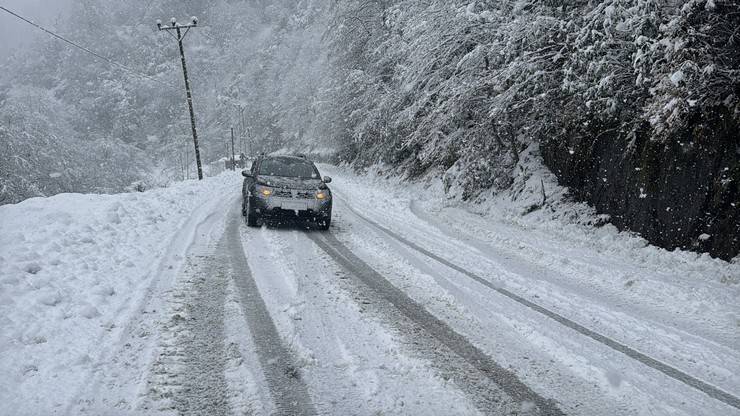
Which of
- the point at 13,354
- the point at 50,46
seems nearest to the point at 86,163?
the point at 13,354

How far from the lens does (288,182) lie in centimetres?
962

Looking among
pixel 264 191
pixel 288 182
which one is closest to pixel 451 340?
pixel 264 191

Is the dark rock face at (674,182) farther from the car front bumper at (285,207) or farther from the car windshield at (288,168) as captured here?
the car windshield at (288,168)

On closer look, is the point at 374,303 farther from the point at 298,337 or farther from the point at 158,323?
the point at 158,323

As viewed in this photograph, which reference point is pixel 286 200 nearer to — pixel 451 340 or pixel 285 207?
pixel 285 207

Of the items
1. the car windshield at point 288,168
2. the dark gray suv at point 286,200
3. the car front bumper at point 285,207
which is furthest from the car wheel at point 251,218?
the car windshield at point 288,168

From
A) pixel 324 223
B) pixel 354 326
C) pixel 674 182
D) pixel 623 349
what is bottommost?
pixel 623 349

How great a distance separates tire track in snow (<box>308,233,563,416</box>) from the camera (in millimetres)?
3046

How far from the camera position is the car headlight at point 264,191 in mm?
9227

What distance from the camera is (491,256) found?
7492 millimetres

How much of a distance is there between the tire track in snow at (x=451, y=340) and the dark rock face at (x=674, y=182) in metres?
5.07

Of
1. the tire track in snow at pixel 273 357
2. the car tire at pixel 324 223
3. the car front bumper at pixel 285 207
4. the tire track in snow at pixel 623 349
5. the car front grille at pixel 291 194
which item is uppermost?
the car front grille at pixel 291 194

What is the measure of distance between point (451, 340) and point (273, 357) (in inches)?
65.3

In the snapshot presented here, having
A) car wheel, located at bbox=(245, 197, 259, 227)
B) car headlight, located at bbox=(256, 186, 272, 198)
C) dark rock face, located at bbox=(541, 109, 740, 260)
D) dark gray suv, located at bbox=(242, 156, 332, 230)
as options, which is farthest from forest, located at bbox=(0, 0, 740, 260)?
car wheel, located at bbox=(245, 197, 259, 227)
